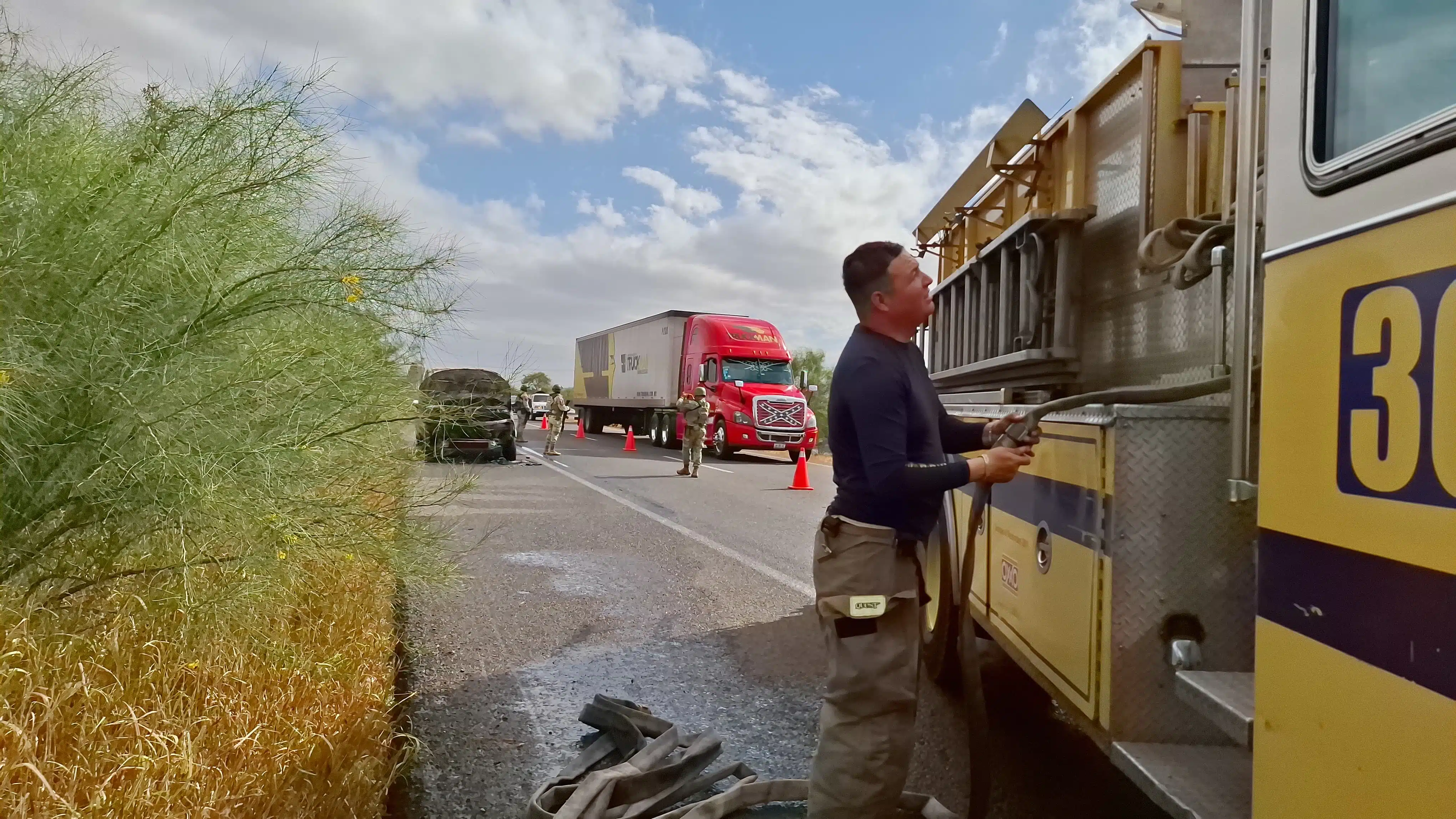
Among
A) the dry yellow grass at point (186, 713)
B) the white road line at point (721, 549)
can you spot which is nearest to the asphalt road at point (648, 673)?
the white road line at point (721, 549)

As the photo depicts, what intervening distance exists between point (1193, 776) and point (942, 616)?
6.90 ft

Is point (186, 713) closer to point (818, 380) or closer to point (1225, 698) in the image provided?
point (1225, 698)

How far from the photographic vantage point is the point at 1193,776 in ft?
7.72

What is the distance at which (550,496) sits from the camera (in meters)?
13.2

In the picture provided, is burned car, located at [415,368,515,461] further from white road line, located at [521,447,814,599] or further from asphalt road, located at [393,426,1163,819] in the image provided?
white road line, located at [521,447,814,599]

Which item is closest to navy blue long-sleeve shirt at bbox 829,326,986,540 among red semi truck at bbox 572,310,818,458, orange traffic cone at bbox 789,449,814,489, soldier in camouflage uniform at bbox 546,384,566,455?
orange traffic cone at bbox 789,449,814,489

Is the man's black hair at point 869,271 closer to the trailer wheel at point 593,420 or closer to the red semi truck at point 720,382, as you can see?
the red semi truck at point 720,382

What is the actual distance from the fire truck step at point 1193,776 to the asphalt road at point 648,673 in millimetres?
1018

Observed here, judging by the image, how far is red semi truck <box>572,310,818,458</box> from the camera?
22.5m

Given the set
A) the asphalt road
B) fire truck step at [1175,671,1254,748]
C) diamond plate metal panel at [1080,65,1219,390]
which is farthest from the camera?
the asphalt road

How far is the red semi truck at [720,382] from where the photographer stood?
73.7 ft

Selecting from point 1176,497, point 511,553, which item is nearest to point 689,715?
point 1176,497

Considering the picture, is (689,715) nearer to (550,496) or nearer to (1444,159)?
(1444,159)

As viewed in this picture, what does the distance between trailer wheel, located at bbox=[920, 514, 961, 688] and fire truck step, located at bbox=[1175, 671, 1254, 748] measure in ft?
5.70
